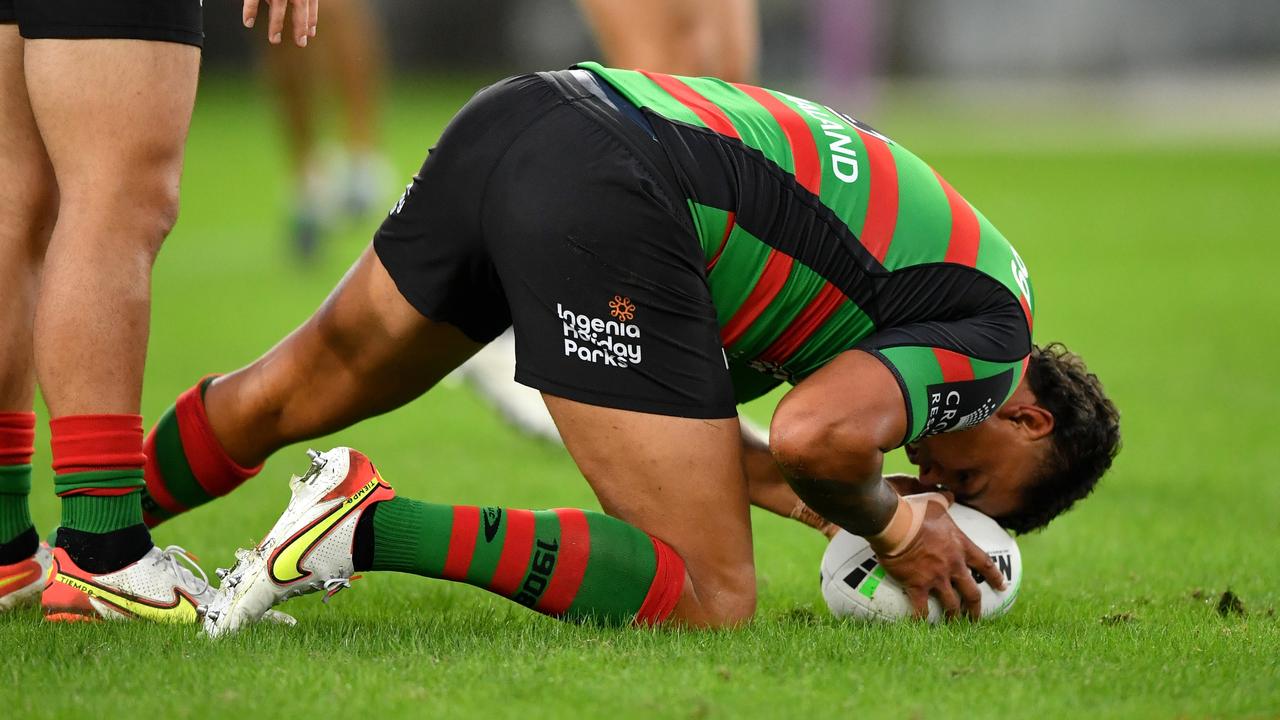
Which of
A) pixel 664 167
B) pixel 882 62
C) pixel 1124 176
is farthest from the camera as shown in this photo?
pixel 882 62

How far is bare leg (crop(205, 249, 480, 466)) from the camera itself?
368cm

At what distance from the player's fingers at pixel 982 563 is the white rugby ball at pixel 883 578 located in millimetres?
20

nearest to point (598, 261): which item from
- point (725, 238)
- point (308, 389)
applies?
point (725, 238)

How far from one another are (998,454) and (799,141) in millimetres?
849

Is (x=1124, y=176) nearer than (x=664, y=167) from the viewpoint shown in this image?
No

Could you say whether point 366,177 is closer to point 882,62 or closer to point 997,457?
point 997,457

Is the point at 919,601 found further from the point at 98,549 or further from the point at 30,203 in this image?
the point at 30,203

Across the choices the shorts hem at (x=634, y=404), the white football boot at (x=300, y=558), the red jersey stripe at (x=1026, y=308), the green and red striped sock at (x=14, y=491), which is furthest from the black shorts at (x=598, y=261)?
the green and red striped sock at (x=14, y=491)

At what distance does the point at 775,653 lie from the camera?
3137 mm

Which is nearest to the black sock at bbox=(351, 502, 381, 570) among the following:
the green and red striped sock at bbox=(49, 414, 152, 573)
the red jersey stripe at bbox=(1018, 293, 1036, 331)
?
the green and red striped sock at bbox=(49, 414, 152, 573)

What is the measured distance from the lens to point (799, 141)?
3518 millimetres

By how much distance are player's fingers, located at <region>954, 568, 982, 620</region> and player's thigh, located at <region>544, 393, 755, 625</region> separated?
468mm

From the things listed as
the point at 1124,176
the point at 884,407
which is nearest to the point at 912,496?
the point at 884,407

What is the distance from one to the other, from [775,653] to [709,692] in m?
0.34
